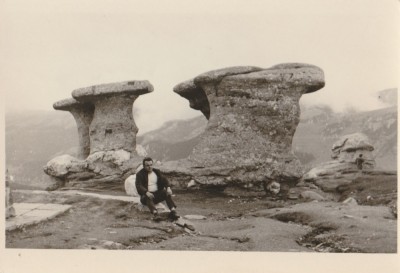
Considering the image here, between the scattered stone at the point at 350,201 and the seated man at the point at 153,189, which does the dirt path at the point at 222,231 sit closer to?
the seated man at the point at 153,189

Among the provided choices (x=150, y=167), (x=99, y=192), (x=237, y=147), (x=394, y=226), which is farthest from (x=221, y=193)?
(x=394, y=226)

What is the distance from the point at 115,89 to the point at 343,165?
474 centimetres

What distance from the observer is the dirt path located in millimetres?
9336

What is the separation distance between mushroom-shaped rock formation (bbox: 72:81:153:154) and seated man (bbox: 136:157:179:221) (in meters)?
2.15

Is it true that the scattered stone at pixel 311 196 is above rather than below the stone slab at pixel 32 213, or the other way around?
below

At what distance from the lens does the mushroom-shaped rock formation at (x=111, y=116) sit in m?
11.9

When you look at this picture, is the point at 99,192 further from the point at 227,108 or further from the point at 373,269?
the point at 373,269

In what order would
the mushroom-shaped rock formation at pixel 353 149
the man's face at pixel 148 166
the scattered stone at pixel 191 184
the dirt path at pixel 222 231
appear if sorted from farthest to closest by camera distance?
the mushroom-shaped rock formation at pixel 353 149 → the scattered stone at pixel 191 184 → the man's face at pixel 148 166 → the dirt path at pixel 222 231

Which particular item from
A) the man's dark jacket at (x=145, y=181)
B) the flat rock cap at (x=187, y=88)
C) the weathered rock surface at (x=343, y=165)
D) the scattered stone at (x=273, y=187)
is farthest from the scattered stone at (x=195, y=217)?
the weathered rock surface at (x=343, y=165)

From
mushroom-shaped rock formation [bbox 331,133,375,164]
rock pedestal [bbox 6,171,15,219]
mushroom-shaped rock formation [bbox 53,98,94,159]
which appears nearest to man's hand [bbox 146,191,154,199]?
rock pedestal [bbox 6,171,15,219]

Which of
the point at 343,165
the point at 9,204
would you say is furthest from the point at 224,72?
the point at 9,204

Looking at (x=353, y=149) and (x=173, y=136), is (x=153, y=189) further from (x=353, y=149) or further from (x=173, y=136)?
(x=353, y=149)

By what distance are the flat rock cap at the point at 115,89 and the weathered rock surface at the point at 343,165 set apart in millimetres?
3544

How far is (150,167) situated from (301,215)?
248cm
